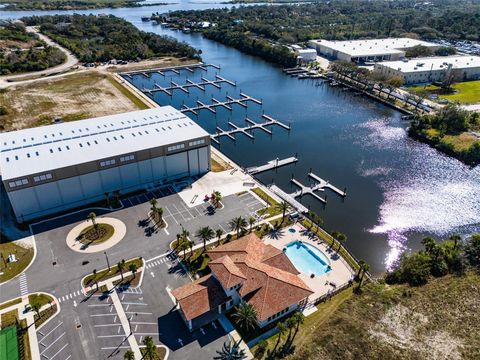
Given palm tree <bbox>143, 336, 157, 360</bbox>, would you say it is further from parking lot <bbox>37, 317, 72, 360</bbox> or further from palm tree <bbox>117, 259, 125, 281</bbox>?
palm tree <bbox>117, 259, 125, 281</bbox>

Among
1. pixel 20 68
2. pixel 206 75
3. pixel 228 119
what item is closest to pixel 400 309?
pixel 228 119

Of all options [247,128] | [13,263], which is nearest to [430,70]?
[247,128]

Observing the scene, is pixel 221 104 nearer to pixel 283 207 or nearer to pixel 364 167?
pixel 364 167

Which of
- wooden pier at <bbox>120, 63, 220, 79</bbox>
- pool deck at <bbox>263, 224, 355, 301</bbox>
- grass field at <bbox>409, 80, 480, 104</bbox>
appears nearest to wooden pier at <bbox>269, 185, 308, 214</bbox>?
pool deck at <bbox>263, 224, 355, 301</bbox>

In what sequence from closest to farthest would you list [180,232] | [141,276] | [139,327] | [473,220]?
[139,327]
[141,276]
[180,232]
[473,220]

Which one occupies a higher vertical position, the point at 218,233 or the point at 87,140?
the point at 87,140

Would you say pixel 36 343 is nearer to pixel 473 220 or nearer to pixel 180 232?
pixel 180 232

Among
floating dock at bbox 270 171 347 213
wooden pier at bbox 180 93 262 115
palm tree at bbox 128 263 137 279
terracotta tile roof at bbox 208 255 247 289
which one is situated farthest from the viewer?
wooden pier at bbox 180 93 262 115
